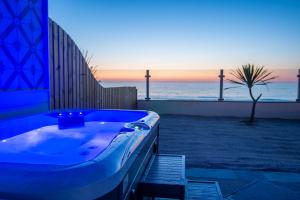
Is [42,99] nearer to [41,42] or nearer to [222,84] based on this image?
[41,42]

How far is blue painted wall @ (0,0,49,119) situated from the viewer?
225 centimetres

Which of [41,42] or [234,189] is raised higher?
[41,42]

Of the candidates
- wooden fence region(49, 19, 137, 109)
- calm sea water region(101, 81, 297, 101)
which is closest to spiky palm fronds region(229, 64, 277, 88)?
calm sea water region(101, 81, 297, 101)

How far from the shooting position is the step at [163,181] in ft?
4.42

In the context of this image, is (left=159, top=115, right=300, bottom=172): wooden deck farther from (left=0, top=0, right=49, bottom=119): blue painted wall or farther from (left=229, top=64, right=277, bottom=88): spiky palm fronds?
(left=0, top=0, right=49, bottom=119): blue painted wall

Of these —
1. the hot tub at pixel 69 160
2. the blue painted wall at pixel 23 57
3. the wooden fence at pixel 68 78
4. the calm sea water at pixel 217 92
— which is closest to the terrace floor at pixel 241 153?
the hot tub at pixel 69 160

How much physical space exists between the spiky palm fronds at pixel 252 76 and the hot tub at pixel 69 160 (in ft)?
15.1

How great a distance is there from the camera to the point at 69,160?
5.07 feet

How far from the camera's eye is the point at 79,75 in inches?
157

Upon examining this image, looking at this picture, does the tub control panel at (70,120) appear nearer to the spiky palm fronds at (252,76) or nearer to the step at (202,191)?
the step at (202,191)

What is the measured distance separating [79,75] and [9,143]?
2079 millimetres

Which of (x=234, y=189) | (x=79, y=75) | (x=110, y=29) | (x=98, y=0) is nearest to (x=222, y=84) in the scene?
(x=110, y=29)

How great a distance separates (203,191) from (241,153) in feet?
5.51

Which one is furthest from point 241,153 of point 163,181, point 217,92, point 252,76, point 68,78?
point 217,92
